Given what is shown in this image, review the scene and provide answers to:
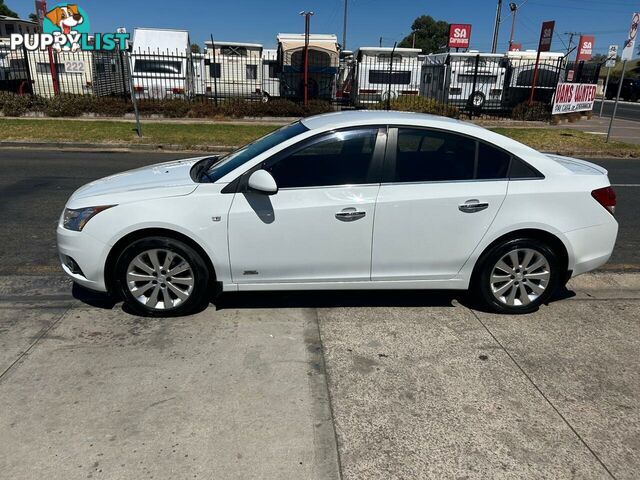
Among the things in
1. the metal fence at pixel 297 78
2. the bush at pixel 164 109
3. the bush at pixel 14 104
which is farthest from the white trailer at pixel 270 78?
the bush at pixel 14 104

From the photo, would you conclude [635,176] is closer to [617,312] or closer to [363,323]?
[617,312]

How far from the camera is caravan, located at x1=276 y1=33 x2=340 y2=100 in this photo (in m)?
21.5

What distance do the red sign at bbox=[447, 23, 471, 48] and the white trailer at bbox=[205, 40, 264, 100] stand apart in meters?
13.6

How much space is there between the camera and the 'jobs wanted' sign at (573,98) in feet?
64.2

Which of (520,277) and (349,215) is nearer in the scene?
(349,215)

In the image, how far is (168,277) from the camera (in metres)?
3.89

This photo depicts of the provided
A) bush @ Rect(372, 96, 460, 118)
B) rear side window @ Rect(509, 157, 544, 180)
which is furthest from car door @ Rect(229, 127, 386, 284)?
bush @ Rect(372, 96, 460, 118)

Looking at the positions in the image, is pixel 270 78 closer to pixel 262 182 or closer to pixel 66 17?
pixel 66 17

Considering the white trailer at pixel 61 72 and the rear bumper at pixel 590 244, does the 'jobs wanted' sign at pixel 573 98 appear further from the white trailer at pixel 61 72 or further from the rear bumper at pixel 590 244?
the white trailer at pixel 61 72

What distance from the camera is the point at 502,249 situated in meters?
4.01

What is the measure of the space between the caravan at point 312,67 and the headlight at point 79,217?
59.7ft

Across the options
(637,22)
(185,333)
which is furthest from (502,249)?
(637,22)

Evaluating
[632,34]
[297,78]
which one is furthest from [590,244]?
[297,78]

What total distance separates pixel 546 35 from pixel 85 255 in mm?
22170
